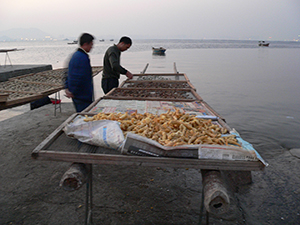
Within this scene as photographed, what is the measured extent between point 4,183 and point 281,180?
4879 millimetres

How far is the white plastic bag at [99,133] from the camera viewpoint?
2.34 meters

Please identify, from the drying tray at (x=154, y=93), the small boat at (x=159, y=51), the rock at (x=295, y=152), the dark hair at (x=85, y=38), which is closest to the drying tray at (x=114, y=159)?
the dark hair at (x=85, y=38)

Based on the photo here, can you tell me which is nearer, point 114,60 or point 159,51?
point 114,60

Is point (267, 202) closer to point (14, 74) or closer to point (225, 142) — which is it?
A: point (225, 142)

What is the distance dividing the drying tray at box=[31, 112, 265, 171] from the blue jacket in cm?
199

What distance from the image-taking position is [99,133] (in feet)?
8.07

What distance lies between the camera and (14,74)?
921 cm

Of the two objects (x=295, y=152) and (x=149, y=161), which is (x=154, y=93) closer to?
(x=295, y=152)

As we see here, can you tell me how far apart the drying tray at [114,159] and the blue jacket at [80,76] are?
1987 millimetres

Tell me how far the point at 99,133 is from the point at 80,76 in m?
2.08

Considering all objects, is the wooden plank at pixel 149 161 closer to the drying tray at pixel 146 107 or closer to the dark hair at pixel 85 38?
the drying tray at pixel 146 107

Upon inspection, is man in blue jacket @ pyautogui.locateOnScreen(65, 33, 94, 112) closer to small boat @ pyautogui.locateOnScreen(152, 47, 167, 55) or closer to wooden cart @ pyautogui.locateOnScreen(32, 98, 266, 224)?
wooden cart @ pyautogui.locateOnScreen(32, 98, 266, 224)

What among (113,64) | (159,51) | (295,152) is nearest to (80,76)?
(113,64)

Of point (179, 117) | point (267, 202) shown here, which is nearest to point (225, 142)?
point (179, 117)
